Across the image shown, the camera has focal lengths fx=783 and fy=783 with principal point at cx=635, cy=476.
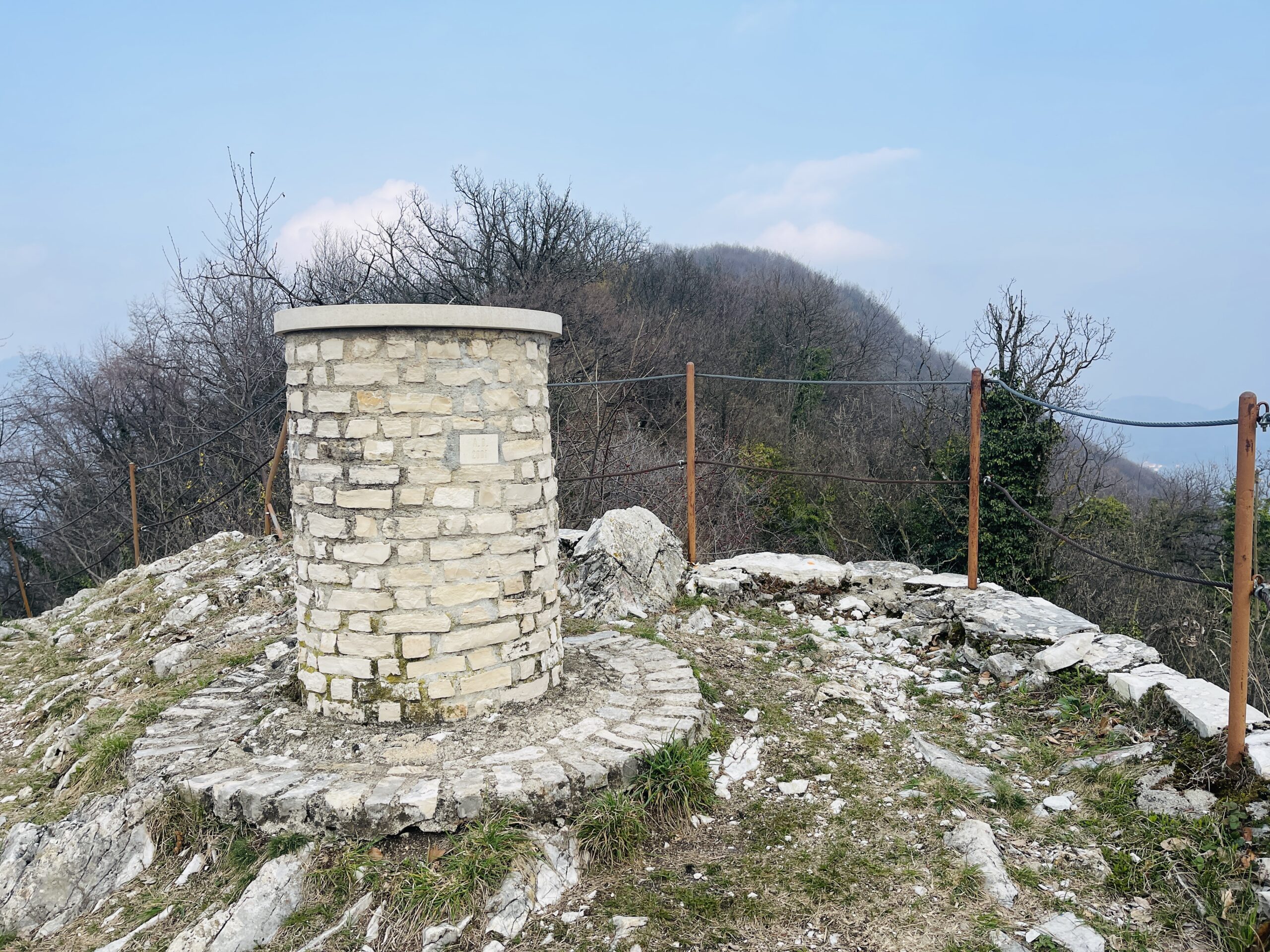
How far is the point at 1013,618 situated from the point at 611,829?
11.1ft

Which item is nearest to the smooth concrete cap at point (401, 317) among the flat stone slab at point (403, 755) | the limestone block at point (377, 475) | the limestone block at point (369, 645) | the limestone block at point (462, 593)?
the limestone block at point (377, 475)

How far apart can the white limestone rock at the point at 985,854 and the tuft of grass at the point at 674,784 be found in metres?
1.04

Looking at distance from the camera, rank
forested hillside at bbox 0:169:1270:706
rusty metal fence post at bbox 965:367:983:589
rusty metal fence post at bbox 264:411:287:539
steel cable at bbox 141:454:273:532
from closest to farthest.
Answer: rusty metal fence post at bbox 965:367:983:589
rusty metal fence post at bbox 264:411:287:539
steel cable at bbox 141:454:273:532
forested hillside at bbox 0:169:1270:706

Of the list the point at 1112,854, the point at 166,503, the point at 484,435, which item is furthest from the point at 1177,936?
the point at 166,503

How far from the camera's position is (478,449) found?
12.5 feet

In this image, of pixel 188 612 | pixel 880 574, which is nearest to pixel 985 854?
pixel 880 574

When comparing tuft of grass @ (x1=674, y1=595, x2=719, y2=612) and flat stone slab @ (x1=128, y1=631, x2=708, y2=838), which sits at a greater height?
flat stone slab @ (x1=128, y1=631, x2=708, y2=838)

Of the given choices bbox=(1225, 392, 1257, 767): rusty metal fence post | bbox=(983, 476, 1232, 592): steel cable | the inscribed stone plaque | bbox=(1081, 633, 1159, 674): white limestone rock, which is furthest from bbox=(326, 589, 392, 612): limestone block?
bbox=(1081, 633, 1159, 674): white limestone rock

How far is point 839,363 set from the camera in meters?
26.7

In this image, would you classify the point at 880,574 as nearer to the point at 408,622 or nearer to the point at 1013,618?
the point at 1013,618

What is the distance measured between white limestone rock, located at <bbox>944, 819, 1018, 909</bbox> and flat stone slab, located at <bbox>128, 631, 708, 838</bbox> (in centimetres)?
125

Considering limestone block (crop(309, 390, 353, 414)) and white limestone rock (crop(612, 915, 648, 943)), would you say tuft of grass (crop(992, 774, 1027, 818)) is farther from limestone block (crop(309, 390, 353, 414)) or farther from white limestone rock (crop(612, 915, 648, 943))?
limestone block (crop(309, 390, 353, 414))

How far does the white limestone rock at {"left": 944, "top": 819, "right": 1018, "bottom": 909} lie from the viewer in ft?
9.29

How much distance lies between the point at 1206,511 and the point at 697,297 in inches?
652
